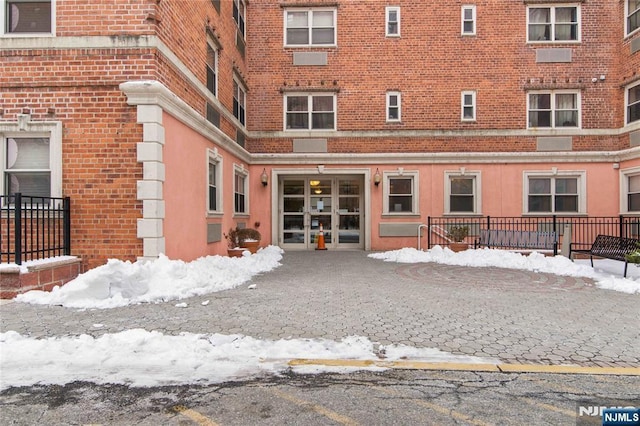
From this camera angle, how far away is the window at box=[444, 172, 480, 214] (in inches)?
594

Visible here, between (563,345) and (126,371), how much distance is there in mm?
4507

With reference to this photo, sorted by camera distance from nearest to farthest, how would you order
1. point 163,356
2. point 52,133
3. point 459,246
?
point 163,356
point 52,133
point 459,246

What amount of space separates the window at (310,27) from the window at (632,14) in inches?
423

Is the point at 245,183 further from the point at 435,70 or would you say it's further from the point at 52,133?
the point at 435,70

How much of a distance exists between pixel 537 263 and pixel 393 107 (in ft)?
26.1

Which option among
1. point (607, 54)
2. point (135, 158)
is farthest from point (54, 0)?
point (607, 54)

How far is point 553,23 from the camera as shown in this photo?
1497 cm

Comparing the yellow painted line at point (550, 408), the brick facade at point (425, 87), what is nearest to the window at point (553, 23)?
the brick facade at point (425, 87)

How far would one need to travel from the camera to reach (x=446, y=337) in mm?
4586

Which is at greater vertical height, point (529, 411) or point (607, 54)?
point (607, 54)

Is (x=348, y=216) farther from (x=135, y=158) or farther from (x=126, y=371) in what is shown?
(x=126, y=371)

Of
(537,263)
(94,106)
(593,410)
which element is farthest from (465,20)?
(593,410)

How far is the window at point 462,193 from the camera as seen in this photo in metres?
15.1
